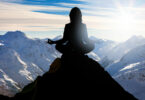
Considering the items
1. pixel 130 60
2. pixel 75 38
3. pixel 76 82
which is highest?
pixel 75 38

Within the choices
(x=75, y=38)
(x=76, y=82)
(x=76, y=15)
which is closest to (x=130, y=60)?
(x=76, y=15)

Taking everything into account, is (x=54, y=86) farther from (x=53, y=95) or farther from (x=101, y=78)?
(x=101, y=78)

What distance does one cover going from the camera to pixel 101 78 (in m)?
7.77

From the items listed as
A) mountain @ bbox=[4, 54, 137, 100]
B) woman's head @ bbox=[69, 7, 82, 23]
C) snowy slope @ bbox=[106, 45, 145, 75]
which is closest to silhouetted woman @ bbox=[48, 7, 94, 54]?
woman's head @ bbox=[69, 7, 82, 23]

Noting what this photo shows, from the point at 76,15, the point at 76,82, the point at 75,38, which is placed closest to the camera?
the point at 76,82

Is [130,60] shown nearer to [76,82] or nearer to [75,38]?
[75,38]

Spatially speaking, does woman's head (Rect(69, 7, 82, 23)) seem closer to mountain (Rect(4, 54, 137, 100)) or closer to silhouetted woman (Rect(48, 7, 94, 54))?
silhouetted woman (Rect(48, 7, 94, 54))

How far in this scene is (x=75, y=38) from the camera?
7648mm

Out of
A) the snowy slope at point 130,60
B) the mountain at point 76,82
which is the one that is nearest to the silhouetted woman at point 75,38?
the mountain at point 76,82

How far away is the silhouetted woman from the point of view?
762 cm

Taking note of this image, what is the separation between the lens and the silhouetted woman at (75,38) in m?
7.62

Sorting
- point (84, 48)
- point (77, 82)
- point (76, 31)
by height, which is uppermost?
point (76, 31)

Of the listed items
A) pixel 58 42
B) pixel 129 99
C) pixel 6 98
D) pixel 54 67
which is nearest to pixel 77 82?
pixel 54 67

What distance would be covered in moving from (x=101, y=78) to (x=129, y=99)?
1.23 m
